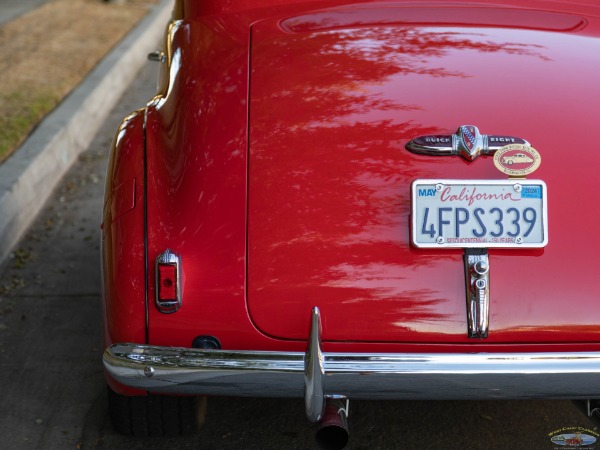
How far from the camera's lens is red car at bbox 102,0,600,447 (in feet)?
8.25

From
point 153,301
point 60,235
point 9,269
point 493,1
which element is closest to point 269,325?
point 153,301

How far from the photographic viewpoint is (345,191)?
8.73 feet

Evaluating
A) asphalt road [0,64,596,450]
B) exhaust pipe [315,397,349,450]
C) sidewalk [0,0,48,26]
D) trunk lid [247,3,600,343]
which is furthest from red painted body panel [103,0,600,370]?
sidewalk [0,0,48,26]

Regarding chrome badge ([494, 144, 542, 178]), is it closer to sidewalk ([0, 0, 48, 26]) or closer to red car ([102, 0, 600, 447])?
red car ([102, 0, 600, 447])

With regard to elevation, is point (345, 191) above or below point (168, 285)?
above

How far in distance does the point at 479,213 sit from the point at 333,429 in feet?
2.27

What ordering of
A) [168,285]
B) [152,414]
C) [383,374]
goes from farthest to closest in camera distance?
[152,414] < [168,285] < [383,374]

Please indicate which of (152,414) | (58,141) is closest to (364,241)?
(152,414)

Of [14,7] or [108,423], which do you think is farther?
[14,7]

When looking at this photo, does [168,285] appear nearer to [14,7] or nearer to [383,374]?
[383,374]

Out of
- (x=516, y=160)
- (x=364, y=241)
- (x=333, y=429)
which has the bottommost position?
(x=333, y=429)

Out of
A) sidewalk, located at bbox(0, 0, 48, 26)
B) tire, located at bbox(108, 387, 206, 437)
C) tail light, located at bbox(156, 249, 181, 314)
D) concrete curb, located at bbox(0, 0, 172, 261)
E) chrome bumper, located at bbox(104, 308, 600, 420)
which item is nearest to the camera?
chrome bumper, located at bbox(104, 308, 600, 420)

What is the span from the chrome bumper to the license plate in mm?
304

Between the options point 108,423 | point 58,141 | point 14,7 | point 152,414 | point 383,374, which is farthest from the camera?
point 14,7
